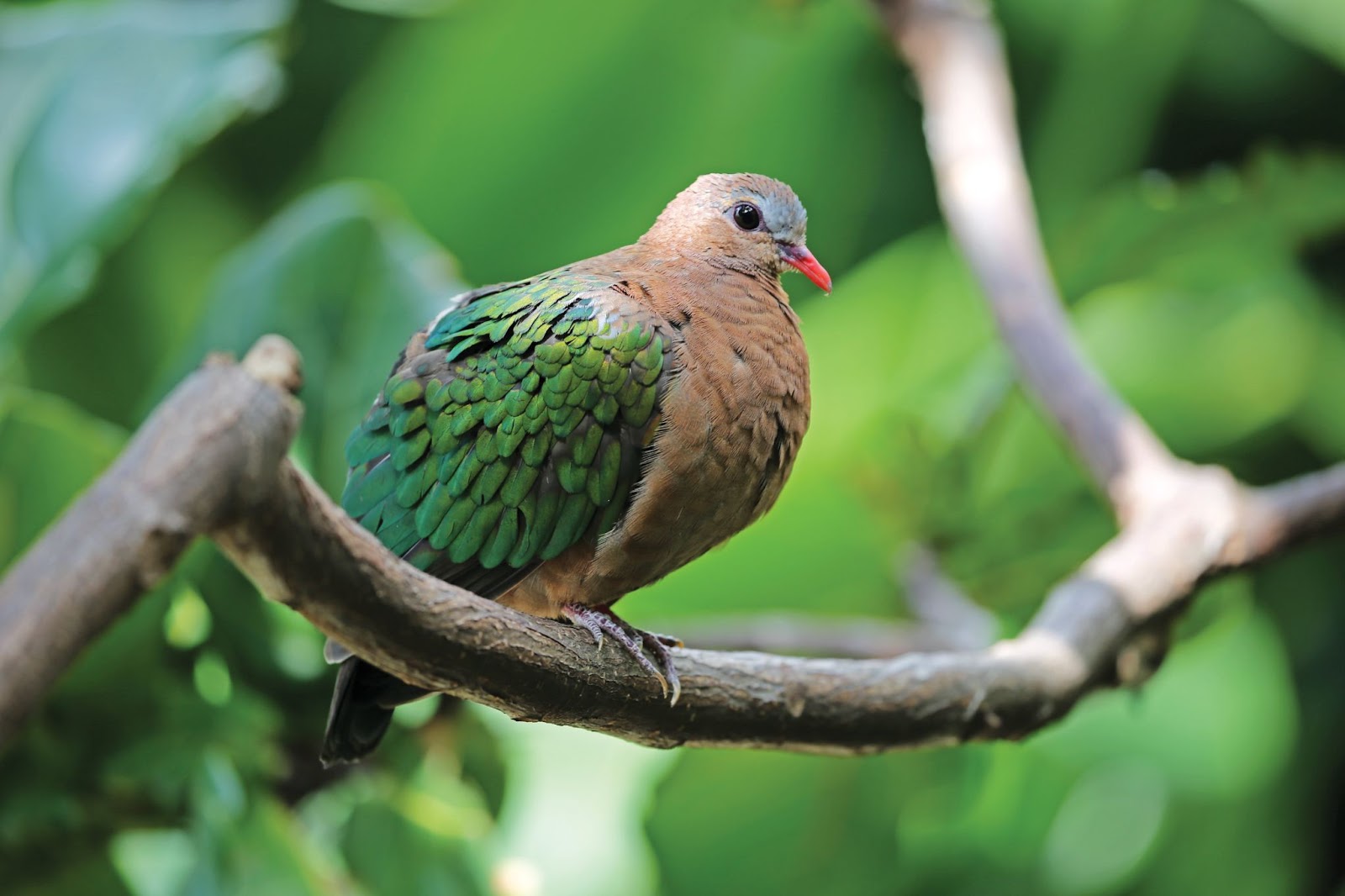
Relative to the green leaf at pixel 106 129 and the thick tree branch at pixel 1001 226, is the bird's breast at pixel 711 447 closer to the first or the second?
the thick tree branch at pixel 1001 226

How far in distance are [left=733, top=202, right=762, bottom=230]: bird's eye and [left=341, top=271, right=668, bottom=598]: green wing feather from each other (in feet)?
0.92

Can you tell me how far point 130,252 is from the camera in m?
3.70

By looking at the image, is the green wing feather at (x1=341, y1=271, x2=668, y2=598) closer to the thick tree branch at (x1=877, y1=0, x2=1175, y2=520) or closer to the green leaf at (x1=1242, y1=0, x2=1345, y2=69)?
the thick tree branch at (x1=877, y1=0, x2=1175, y2=520)

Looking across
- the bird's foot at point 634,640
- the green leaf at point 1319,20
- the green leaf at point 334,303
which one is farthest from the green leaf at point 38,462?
the green leaf at point 1319,20

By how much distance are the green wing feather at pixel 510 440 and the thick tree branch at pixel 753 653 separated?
153 mm

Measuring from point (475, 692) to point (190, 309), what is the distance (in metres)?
2.62

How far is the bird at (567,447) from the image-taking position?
1673 millimetres

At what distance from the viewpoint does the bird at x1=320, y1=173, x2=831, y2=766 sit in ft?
5.49

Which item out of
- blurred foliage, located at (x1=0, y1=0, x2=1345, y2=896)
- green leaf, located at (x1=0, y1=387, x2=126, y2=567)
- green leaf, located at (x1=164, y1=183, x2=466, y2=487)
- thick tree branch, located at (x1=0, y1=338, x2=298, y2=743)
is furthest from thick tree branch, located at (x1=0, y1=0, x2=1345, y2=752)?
green leaf, located at (x1=0, y1=387, x2=126, y2=567)

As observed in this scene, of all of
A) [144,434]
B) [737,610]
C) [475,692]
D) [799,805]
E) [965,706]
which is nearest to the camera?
[144,434]

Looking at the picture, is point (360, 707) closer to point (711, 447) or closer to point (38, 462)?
point (711, 447)

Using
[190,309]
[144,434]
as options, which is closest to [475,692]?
[144,434]

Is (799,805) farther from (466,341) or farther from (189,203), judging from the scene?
(189,203)

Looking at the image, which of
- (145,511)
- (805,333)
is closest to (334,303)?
(805,333)
